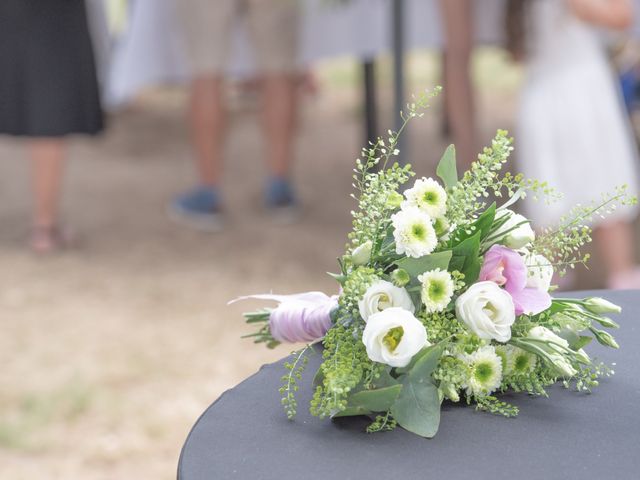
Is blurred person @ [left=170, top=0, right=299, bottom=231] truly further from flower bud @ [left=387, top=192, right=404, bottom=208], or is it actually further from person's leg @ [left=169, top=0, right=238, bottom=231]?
flower bud @ [left=387, top=192, right=404, bottom=208]

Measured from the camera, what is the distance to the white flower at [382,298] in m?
1.06

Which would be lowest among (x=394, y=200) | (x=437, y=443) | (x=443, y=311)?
(x=437, y=443)

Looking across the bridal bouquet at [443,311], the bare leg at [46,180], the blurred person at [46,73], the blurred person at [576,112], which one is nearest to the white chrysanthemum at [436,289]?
the bridal bouquet at [443,311]

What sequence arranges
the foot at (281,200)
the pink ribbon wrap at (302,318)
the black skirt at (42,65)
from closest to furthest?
the pink ribbon wrap at (302,318) → the black skirt at (42,65) → the foot at (281,200)

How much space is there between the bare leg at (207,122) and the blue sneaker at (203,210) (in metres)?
0.05

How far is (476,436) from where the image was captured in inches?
40.6

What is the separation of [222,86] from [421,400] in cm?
305

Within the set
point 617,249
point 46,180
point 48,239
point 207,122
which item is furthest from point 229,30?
point 617,249

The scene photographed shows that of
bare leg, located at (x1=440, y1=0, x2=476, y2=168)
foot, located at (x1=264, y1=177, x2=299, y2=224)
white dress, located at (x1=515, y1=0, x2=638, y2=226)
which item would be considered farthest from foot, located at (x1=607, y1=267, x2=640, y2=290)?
foot, located at (x1=264, y1=177, x2=299, y2=224)

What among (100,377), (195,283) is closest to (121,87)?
(195,283)

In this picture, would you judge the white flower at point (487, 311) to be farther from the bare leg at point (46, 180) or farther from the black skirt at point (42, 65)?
the bare leg at point (46, 180)

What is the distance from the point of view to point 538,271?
1.13 m

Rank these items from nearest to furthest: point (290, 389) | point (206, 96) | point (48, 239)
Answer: point (290, 389) → point (48, 239) → point (206, 96)

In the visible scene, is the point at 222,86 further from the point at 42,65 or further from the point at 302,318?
the point at 302,318
